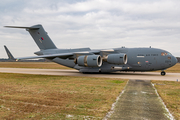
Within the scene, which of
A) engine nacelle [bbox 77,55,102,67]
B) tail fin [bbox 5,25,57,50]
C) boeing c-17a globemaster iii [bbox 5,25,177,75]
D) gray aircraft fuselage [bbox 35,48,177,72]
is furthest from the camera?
tail fin [bbox 5,25,57,50]

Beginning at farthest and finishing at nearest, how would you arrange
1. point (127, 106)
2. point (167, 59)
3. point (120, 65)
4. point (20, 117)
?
1. point (120, 65)
2. point (167, 59)
3. point (127, 106)
4. point (20, 117)

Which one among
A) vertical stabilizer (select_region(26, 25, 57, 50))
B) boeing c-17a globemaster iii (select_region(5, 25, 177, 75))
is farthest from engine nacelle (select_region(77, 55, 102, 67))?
vertical stabilizer (select_region(26, 25, 57, 50))

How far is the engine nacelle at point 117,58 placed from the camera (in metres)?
20.7

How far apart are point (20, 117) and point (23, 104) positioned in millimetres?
1517

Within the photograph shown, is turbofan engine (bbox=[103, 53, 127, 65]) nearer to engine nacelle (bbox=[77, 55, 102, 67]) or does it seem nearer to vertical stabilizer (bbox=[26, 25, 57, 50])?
engine nacelle (bbox=[77, 55, 102, 67])

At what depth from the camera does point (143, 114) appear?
5.38 m

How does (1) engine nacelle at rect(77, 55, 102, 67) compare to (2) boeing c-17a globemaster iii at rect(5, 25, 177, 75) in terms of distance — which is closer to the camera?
(1) engine nacelle at rect(77, 55, 102, 67)

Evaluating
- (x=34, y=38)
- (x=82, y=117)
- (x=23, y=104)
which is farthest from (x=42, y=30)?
(x=82, y=117)

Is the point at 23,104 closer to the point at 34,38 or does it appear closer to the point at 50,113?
the point at 50,113

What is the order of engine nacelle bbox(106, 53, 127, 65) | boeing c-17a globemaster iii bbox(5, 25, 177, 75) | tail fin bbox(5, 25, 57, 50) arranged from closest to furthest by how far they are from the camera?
engine nacelle bbox(106, 53, 127, 65) < boeing c-17a globemaster iii bbox(5, 25, 177, 75) < tail fin bbox(5, 25, 57, 50)

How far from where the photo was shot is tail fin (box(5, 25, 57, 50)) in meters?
26.1

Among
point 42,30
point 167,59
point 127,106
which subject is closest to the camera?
point 127,106

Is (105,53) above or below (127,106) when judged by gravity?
above

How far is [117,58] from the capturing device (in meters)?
20.9
